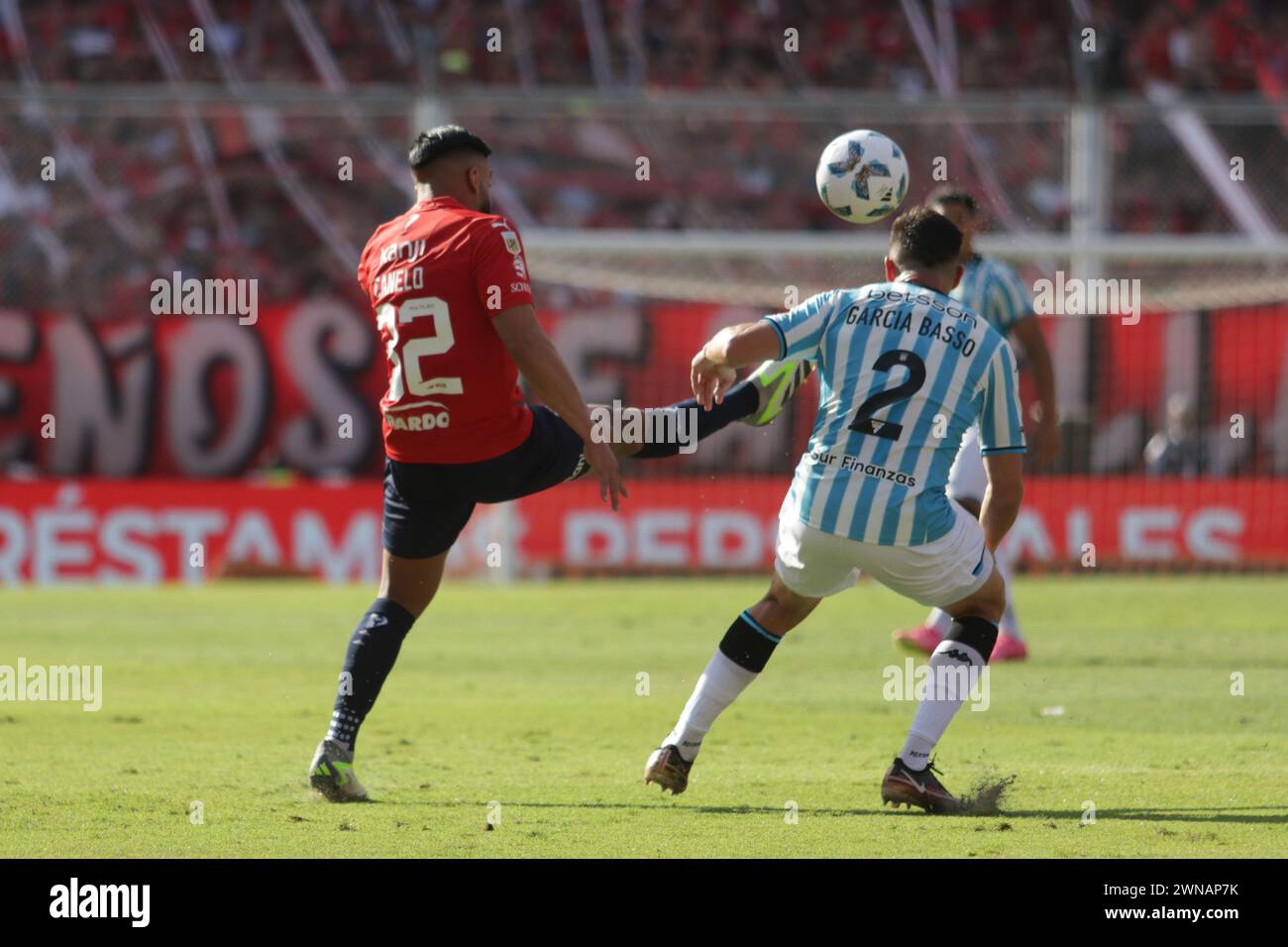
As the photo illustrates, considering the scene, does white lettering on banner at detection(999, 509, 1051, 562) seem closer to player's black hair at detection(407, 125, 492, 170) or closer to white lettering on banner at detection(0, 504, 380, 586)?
white lettering on banner at detection(0, 504, 380, 586)

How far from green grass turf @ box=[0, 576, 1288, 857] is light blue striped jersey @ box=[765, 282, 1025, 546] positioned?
1.02 m

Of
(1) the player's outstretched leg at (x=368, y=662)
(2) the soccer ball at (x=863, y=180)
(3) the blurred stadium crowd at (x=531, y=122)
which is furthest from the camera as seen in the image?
(3) the blurred stadium crowd at (x=531, y=122)

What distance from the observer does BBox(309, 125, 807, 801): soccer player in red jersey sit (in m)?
6.19

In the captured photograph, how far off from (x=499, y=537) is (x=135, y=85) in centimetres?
986

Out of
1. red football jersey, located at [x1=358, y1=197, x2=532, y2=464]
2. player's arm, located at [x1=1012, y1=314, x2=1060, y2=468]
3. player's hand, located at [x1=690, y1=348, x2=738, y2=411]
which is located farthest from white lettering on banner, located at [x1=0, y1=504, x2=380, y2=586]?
player's hand, located at [x1=690, y1=348, x2=738, y2=411]

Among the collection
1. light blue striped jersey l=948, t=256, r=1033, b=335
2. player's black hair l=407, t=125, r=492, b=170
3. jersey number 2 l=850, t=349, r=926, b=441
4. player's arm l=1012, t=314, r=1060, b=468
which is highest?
light blue striped jersey l=948, t=256, r=1033, b=335

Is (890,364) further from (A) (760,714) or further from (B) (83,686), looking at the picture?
(B) (83,686)

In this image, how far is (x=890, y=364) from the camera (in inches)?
241

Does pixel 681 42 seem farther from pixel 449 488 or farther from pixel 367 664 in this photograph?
pixel 367 664

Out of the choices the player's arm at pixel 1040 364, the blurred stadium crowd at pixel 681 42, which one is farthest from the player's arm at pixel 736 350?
the blurred stadium crowd at pixel 681 42

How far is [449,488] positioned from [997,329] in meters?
2.78

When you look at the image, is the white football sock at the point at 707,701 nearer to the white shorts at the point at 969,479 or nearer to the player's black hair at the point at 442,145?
the player's black hair at the point at 442,145

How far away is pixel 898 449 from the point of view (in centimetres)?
614

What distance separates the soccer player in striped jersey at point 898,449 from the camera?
6.12 meters
